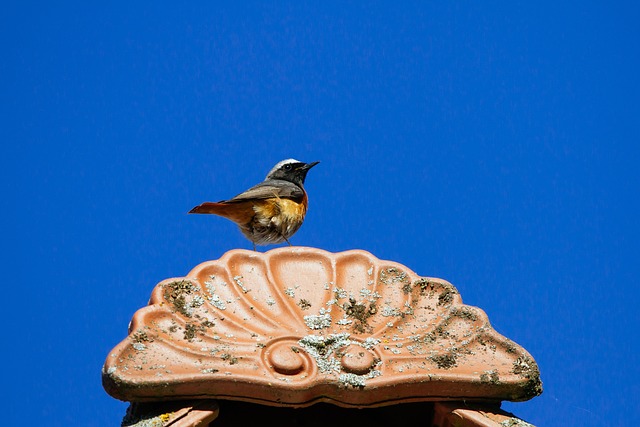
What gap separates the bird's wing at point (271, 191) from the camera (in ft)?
23.4

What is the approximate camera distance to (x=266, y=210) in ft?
23.9

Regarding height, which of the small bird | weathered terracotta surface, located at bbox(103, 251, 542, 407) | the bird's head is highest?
the bird's head

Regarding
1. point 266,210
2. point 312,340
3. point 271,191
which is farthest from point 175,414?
point 271,191

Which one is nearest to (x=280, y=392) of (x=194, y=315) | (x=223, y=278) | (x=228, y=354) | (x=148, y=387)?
(x=228, y=354)

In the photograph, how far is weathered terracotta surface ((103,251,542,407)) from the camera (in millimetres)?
2605

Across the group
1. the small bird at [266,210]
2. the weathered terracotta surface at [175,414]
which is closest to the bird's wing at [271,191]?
the small bird at [266,210]

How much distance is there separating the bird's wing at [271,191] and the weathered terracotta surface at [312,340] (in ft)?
11.7

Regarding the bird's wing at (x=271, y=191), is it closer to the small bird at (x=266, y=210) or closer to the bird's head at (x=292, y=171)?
the small bird at (x=266, y=210)

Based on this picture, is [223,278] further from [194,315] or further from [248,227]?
[248,227]

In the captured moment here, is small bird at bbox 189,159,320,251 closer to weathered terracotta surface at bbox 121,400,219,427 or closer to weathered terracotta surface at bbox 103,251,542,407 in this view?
weathered terracotta surface at bbox 103,251,542,407

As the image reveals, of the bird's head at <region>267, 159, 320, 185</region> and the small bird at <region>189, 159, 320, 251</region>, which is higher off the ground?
the bird's head at <region>267, 159, 320, 185</region>

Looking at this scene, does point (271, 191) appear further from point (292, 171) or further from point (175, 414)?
point (175, 414)

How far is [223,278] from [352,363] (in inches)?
33.0

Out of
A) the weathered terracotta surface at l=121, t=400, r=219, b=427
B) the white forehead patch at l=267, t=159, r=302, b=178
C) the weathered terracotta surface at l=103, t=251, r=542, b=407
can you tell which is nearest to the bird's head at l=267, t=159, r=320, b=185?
the white forehead patch at l=267, t=159, r=302, b=178
